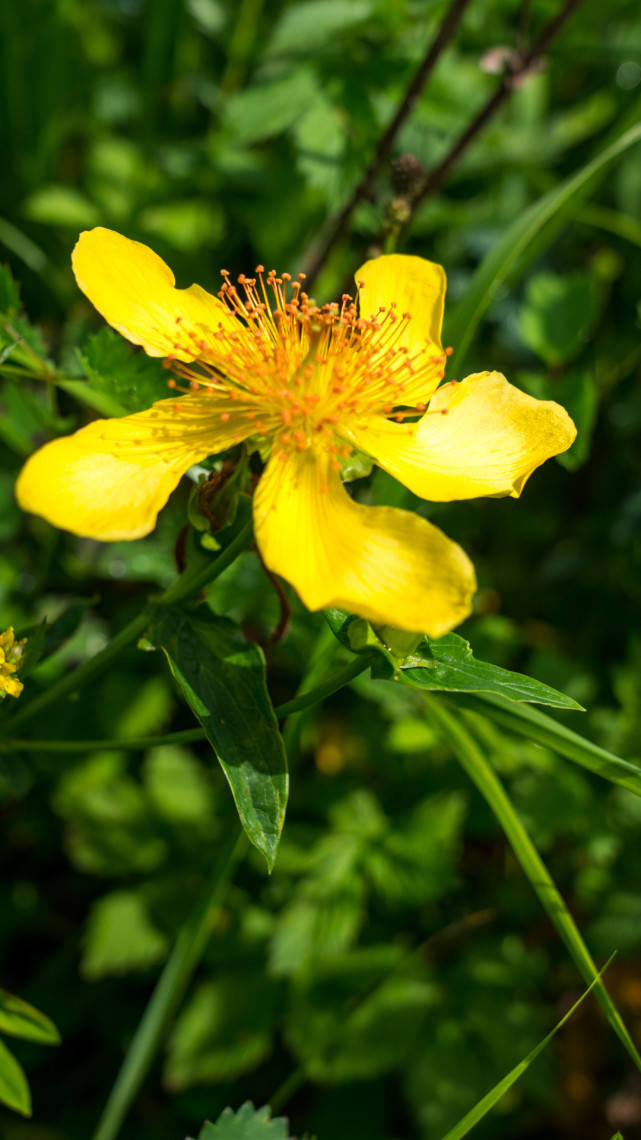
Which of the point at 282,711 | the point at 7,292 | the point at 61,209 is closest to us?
the point at 282,711

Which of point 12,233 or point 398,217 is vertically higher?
point 398,217

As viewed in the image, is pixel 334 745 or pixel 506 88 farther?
pixel 334 745

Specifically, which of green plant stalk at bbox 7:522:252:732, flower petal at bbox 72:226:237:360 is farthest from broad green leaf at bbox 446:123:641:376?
green plant stalk at bbox 7:522:252:732

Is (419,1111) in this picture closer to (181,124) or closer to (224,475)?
(224,475)

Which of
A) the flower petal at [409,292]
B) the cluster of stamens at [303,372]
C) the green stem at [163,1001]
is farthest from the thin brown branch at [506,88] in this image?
the green stem at [163,1001]

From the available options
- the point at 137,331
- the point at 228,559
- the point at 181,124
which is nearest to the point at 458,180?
the point at 181,124

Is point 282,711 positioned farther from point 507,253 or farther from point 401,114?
point 401,114

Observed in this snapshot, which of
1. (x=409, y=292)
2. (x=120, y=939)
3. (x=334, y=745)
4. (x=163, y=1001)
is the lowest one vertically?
(x=120, y=939)

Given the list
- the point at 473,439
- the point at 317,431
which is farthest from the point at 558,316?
the point at 317,431

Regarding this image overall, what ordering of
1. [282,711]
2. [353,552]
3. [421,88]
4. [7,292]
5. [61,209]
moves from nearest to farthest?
1. [353,552]
2. [282,711]
3. [7,292]
4. [421,88]
5. [61,209]
